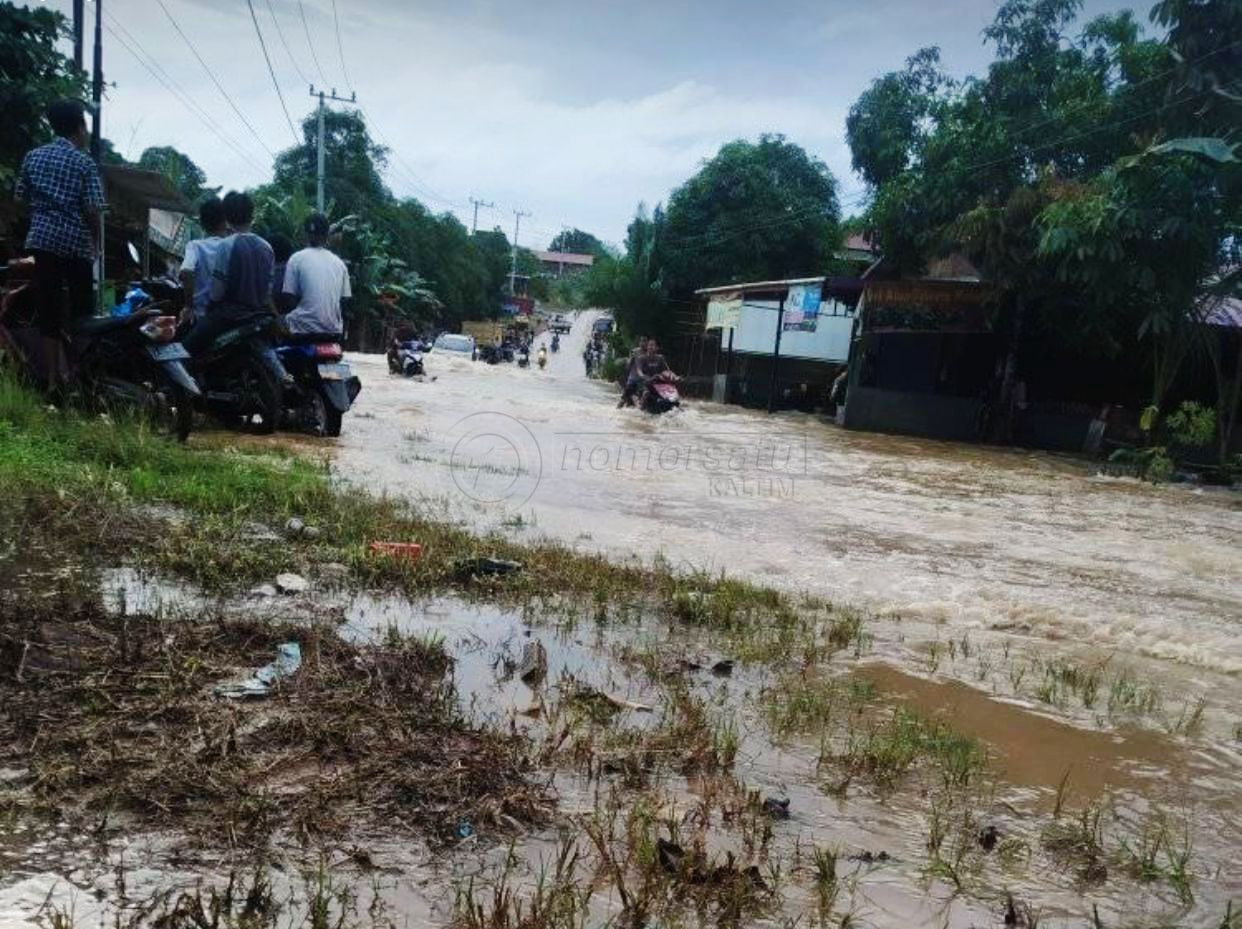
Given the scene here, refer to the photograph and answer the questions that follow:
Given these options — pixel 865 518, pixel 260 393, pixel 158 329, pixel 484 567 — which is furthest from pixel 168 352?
pixel 865 518

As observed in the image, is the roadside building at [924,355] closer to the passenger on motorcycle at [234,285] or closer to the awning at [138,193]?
the awning at [138,193]

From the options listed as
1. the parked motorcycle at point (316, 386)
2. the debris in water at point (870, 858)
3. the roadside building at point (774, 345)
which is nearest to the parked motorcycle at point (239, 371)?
the parked motorcycle at point (316, 386)

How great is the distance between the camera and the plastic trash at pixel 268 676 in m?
2.47

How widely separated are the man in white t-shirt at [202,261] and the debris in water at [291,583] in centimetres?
383

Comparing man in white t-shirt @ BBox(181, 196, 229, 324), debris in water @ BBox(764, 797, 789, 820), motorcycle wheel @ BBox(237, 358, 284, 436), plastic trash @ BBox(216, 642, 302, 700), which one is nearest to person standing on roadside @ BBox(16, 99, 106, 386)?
man in white t-shirt @ BBox(181, 196, 229, 324)

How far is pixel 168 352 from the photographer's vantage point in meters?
6.04

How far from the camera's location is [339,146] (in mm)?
45500

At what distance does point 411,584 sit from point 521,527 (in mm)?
1827

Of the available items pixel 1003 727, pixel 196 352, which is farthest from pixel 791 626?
pixel 196 352

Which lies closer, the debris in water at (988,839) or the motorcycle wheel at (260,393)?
the debris in water at (988,839)

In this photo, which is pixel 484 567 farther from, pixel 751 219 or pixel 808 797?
pixel 751 219

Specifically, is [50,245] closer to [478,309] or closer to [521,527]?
[521,527]

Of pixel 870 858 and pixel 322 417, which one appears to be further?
pixel 322 417

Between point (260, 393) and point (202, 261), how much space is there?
1.00 metres
